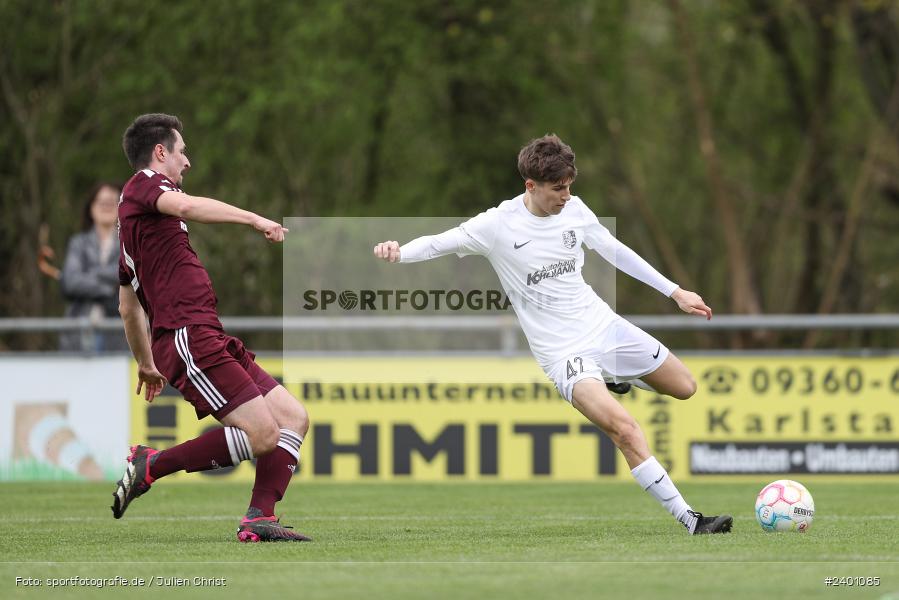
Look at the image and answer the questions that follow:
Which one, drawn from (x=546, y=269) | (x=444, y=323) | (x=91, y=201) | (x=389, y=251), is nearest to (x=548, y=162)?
(x=546, y=269)

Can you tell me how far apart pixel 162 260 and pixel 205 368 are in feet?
2.00

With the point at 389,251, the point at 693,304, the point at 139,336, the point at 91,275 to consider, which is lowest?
the point at 139,336

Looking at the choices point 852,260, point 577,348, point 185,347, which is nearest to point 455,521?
point 577,348

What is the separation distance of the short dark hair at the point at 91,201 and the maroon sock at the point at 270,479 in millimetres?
6351

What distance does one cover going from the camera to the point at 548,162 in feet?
27.7

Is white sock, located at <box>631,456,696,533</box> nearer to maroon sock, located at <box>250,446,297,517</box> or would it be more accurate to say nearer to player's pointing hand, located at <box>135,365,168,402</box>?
maroon sock, located at <box>250,446,297,517</box>

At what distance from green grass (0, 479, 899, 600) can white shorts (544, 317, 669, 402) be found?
90 cm

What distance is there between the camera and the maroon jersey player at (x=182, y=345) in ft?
26.0

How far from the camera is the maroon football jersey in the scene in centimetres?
794

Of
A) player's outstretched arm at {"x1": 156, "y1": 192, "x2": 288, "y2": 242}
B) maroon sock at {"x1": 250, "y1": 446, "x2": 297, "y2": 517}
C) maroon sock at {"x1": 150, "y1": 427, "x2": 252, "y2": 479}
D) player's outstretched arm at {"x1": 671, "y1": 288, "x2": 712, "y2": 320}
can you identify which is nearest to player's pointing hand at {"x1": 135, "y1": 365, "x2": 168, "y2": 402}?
maroon sock at {"x1": 150, "y1": 427, "x2": 252, "y2": 479}

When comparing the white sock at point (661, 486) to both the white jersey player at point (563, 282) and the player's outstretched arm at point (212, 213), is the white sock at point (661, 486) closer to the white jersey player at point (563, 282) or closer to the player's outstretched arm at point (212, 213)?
the white jersey player at point (563, 282)

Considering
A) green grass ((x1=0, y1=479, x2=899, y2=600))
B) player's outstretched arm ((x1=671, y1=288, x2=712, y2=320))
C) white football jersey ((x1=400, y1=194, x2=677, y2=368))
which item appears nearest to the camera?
green grass ((x1=0, y1=479, x2=899, y2=600))

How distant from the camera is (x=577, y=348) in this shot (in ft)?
28.2

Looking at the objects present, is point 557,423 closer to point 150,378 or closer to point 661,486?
point 661,486
